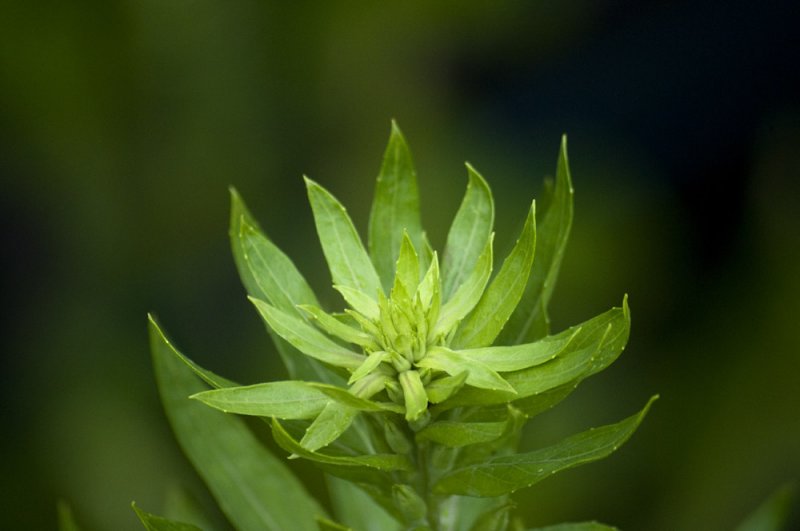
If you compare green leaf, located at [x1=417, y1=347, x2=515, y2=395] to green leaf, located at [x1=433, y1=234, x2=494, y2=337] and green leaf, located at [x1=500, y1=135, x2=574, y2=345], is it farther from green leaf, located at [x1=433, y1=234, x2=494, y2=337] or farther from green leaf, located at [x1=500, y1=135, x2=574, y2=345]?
green leaf, located at [x1=500, y1=135, x2=574, y2=345]

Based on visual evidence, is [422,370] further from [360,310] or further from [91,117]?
[91,117]

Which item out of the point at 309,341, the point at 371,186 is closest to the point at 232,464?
the point at 309,341

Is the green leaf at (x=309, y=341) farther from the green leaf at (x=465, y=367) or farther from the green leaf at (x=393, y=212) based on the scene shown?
the green leaf at (x=393, y=212)

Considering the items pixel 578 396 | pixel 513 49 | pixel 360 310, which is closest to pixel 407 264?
pixel 360 310

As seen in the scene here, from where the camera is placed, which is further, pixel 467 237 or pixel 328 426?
pixel 467 237

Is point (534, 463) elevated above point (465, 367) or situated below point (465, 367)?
below

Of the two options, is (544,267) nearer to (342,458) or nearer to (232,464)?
(342,458)
